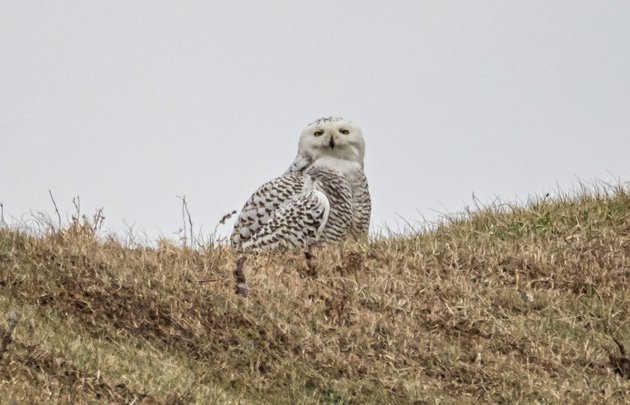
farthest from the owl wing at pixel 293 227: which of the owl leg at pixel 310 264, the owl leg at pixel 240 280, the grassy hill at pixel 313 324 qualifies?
the owl leg at pixel 240 280

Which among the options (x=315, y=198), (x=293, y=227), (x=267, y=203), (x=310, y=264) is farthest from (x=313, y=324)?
(x=267, y=203)

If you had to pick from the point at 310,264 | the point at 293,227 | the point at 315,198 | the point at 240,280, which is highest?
the point at 315,198

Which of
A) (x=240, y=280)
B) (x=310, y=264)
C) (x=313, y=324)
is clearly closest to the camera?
(x=313, y=324)

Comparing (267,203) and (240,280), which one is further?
(267,203)

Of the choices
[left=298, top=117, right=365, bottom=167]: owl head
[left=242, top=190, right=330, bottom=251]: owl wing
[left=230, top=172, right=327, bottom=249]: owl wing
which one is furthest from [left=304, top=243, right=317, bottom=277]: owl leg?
[left=298, top=117, right=365, bottom=167]: owl head

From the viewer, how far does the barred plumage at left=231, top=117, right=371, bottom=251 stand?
10992 millimetres

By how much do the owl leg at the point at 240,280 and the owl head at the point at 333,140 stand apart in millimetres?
3471

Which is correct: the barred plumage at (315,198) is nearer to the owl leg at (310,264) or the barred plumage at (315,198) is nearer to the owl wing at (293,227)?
the owl wing at (293,227)

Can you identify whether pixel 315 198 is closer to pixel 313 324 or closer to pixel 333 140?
pixel 333 140

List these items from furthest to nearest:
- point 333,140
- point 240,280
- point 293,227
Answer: point 333,140 < point 293,227 < point 240,280

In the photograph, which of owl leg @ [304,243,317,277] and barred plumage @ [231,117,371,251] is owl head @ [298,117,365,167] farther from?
owl leg @ [304,243,317,277]

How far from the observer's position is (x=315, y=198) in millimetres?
11141

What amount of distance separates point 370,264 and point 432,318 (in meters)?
1.16

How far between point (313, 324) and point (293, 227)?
300 centimetres
